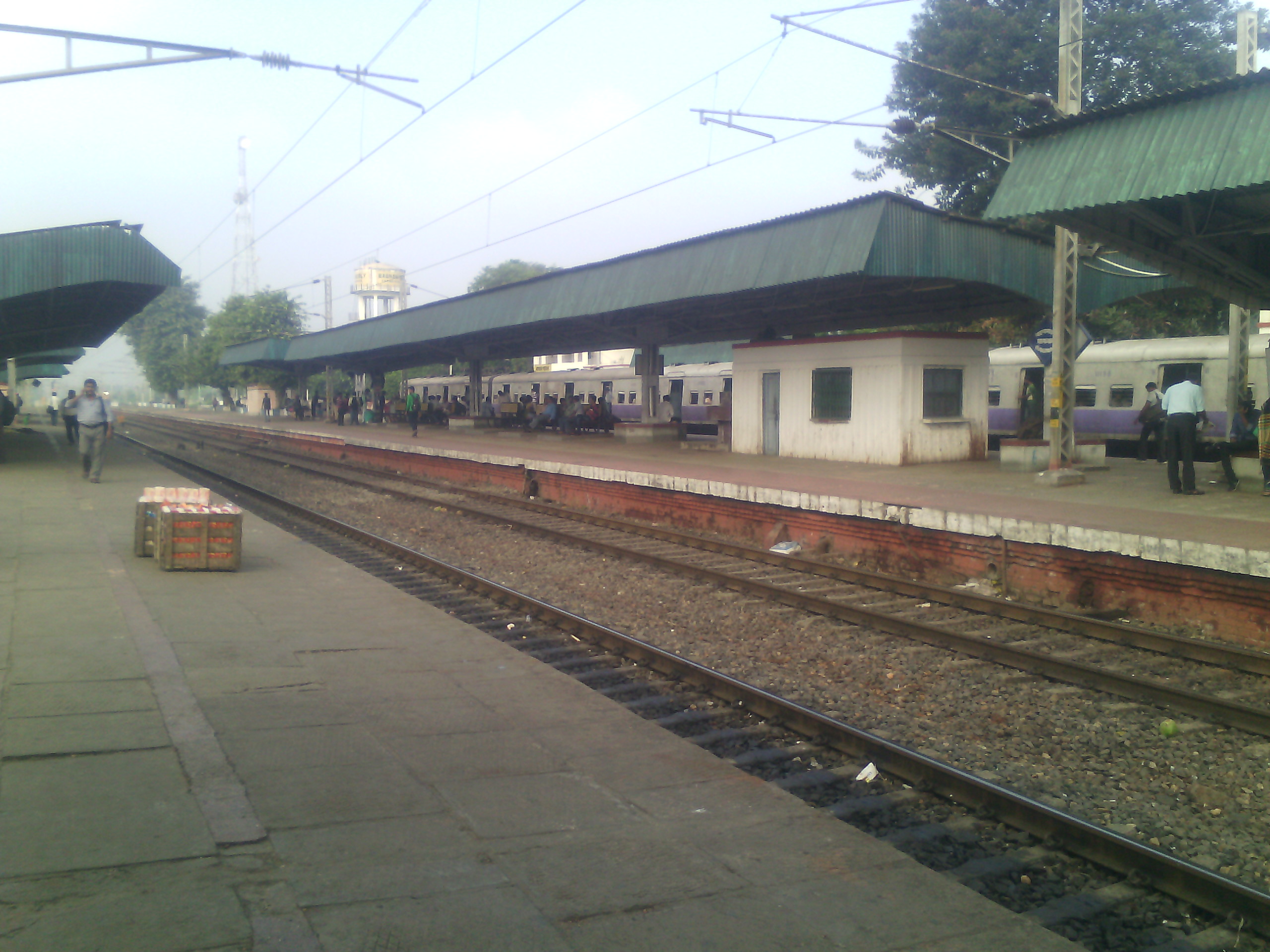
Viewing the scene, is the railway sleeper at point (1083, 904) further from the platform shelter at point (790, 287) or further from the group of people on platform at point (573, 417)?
the group of people on platform at point (573, 417)

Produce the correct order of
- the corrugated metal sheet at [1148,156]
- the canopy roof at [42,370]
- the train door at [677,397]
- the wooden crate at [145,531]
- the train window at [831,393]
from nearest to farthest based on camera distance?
the corrugated metal sheet at [1148,156] → the wooden crate at [145,531] → the train window at [831,393] → the train door at [677,397] → the canopy roof at [42,370]

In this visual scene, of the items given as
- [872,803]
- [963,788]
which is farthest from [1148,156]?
[872,803]

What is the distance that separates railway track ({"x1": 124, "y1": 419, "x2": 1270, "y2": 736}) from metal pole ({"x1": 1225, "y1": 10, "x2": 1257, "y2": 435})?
9320 millimetres

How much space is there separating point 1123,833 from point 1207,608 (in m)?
4.60

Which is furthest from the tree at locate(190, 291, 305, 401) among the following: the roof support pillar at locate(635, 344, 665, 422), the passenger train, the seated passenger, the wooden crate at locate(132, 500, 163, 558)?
the wooden crate at locate(132, 500, 163, 558)

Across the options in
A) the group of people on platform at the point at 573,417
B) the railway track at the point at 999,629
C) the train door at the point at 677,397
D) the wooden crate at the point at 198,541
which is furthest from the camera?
the group of people on platform at the point at 573,417

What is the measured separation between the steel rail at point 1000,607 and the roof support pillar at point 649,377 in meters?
12.7

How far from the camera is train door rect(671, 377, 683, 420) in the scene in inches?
1153

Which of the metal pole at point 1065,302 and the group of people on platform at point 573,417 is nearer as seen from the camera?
the metal pole at point 1065,302

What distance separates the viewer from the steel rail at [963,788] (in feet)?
11.6

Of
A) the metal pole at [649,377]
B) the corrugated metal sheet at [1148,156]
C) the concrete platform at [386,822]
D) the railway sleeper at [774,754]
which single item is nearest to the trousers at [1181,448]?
the corrugated metal sheet at [1148,156]

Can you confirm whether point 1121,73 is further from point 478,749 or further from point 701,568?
point 478,749

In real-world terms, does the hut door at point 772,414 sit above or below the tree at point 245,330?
below

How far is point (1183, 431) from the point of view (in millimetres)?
11805
